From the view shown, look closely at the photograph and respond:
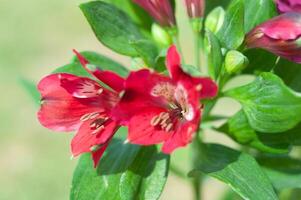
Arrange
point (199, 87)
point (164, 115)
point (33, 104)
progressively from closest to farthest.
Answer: point (199, 87) < point (164, 115) < point (33, 104)

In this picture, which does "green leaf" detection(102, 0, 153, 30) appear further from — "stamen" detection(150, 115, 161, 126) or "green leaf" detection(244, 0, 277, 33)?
"stamen" detection(150, 115, 161, 126)

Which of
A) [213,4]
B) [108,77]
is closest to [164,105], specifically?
[108,77]

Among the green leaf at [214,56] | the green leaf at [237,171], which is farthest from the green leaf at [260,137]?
the green leaf at [214,56]

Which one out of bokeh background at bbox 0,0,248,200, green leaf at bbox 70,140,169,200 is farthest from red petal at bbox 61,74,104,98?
bokeh background at bbox 0,0,248,200

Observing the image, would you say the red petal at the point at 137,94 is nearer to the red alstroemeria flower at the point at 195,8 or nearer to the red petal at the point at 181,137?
the red petal at the point at 181,137

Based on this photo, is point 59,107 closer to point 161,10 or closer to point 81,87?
point 81,87

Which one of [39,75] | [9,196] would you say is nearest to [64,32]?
[39,75]
